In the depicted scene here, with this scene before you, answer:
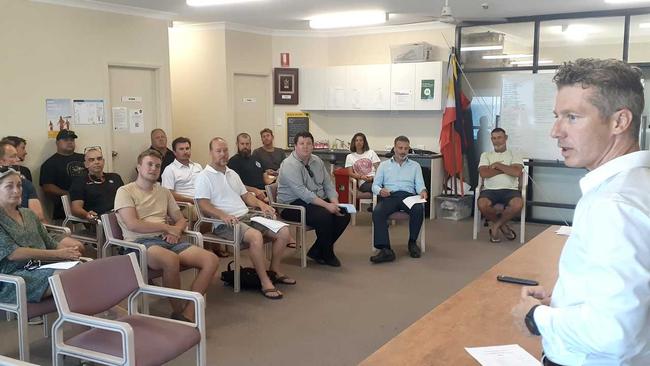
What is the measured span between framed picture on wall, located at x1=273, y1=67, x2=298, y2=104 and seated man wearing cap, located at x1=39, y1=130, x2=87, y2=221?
3292 mm

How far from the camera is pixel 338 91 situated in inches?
316

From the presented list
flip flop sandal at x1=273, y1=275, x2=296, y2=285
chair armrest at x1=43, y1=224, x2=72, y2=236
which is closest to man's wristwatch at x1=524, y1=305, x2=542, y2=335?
flip flop sandal at x1=273, y1=275, x2=296, y2=285

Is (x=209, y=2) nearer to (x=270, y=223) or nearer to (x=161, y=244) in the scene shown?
(x=270, y=223)

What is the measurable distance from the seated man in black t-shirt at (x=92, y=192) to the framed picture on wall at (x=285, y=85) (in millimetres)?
3724

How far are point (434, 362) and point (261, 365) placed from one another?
1.75m

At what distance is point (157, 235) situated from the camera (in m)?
3.89

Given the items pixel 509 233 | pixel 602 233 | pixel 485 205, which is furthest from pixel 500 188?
pixel 602 233

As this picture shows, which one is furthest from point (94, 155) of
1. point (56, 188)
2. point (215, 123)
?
point (215, 123)

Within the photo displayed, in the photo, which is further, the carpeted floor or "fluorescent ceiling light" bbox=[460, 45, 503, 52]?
"fluorescent ceiling light" bbox=[460, 45, 503, 52]

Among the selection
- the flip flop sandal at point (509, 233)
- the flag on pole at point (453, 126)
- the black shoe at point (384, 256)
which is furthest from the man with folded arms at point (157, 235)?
the flag on pole at point (453, 126)

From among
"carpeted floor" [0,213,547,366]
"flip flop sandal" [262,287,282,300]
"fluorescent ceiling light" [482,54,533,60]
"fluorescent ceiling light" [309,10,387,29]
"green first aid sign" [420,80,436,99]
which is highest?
"fluorescent ceiling light" [309,10,387,29]

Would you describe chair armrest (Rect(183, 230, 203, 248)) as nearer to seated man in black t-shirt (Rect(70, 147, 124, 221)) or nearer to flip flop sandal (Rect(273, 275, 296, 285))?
flip flop sandal (Rect(273, 275, 296, 285))

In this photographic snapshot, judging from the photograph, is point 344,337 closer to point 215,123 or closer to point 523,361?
point 523,361

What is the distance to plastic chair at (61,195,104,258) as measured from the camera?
4.46 m
